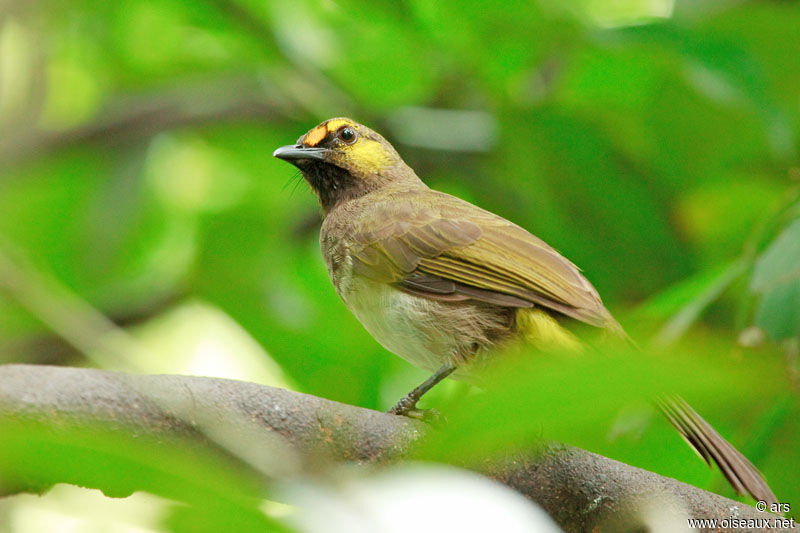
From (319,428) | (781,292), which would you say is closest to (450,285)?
(781,292)

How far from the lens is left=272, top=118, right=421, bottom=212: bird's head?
3.64 m

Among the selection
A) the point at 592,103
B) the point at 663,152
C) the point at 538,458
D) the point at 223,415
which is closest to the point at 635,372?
the point at 223,415

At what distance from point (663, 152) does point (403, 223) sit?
1.21 metres

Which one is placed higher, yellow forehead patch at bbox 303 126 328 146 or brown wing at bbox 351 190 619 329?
yellow forehead patch at bbox 303 126 328 146

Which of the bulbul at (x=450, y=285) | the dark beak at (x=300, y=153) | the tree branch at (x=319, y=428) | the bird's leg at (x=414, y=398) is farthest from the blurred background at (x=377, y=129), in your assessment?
the dark beak at (x=300, y=153)

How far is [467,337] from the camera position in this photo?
276cm

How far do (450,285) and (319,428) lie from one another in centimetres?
118

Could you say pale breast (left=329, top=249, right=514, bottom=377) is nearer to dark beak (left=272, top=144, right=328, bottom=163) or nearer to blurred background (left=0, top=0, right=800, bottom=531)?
blurred background (left=0, top=0, right=800, bottom=531)

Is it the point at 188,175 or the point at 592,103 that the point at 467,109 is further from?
the point at 188,175

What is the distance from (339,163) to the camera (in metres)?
3.64

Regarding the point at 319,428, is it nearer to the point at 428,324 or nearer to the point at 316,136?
the point at 428,324

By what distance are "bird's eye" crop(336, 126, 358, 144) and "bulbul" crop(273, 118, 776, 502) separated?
1.41 ft

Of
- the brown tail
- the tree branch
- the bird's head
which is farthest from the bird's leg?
the bird's head

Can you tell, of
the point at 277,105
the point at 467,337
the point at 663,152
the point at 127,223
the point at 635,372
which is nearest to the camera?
the point at 635,372
